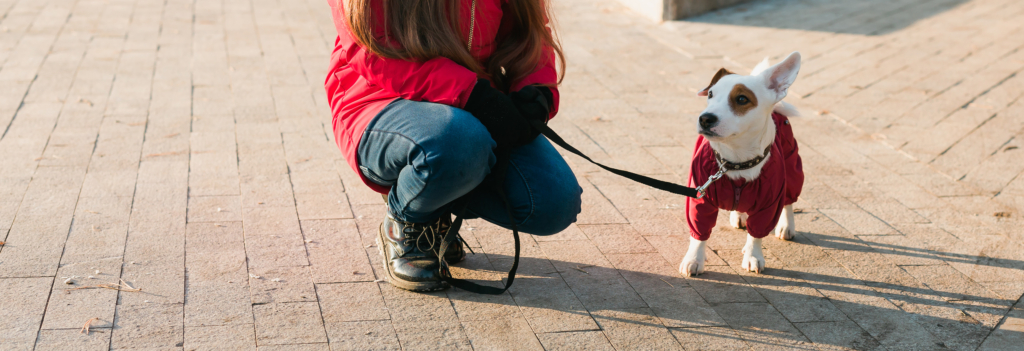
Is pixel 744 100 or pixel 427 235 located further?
pixel 427 235

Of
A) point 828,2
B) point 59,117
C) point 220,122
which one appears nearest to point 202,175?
point 220,122

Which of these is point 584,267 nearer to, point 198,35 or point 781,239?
point 781,239

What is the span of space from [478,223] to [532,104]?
1.03 m

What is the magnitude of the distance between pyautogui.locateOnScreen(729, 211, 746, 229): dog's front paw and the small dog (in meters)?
0.39

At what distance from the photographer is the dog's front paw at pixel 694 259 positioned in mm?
3350

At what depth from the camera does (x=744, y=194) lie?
318 centimetres

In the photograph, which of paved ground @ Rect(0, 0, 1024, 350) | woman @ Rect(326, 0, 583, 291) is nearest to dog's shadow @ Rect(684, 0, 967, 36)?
paved ground @ Rect(0, 0, 1024, 350)

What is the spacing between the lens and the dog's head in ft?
9.64

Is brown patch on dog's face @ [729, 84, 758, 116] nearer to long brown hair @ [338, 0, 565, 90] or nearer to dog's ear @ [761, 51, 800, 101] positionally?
dog's ear @ [761, 51, 800, 101]

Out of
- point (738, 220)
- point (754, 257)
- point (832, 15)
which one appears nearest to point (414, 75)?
point (754, 257)

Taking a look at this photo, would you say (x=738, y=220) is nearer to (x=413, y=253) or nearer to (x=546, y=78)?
(x=546, y=78)

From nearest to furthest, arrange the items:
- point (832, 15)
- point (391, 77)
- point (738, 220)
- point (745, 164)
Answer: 1. point (391, 77)
2. point (745, 164)
3. point (738, 220)
4. point (832, 15)

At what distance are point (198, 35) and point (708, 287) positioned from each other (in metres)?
5.72

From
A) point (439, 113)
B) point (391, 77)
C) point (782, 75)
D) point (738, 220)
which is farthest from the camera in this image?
point (738, 220)
